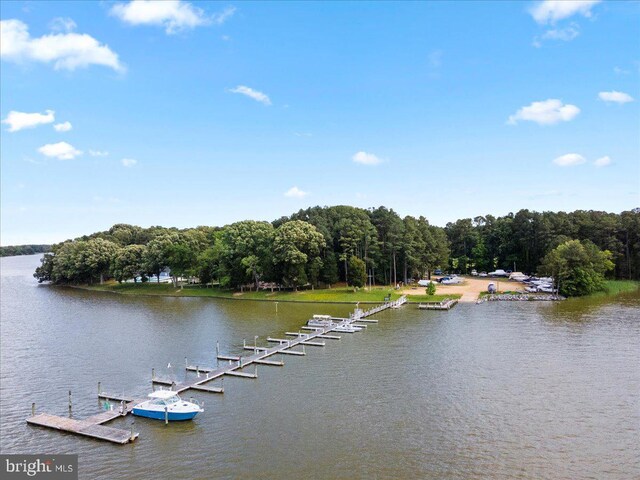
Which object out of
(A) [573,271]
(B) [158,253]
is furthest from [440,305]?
(B) [158,253]

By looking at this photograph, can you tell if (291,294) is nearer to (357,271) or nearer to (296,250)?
(296,250)

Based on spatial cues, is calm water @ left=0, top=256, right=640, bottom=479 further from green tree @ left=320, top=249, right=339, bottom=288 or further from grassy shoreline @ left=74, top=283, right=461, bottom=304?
green tree @ left=320, top=249, right=339, bottom=288

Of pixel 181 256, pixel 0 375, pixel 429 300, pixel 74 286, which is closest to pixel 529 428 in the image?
pixel 0 375

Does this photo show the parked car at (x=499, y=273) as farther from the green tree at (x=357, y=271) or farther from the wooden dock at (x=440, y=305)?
the green tree at (x=357, y=271)

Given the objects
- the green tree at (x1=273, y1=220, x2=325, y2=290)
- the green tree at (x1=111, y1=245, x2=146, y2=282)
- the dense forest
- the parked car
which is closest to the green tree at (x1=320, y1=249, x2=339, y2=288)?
the dense forest

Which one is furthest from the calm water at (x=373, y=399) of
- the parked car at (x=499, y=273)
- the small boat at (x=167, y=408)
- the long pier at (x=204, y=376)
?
the parked car at (x=499, y=273)
